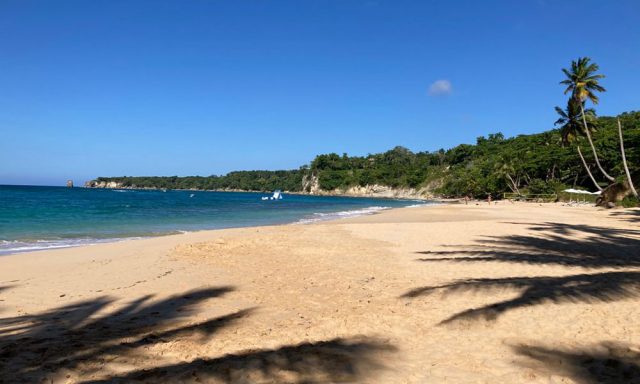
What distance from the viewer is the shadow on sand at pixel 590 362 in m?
3.91

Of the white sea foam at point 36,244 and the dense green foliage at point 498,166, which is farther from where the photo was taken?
the dense green foliage at point 498,166

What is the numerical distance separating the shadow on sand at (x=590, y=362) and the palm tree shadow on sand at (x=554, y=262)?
1219 mm

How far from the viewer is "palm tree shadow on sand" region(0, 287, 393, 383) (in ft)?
12.8

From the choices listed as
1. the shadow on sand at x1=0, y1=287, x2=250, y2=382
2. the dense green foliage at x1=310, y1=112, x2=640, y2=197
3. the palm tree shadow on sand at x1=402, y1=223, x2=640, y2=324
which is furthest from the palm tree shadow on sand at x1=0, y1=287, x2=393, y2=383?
the dense green foliage at x1=310, y1=112, x2=640, y2=197

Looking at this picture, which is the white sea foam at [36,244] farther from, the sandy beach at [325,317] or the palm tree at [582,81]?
the palm tree at [582,81]

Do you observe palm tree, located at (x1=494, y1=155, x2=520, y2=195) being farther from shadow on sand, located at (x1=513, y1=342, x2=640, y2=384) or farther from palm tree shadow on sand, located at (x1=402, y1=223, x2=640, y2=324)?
shadow on sand, located at (x1=513, y1=342, x2=640, y2=384)

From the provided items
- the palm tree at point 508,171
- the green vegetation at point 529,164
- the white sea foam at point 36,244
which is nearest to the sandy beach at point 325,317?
the white sea foam at point 36,244

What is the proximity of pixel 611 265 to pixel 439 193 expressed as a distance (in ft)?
353

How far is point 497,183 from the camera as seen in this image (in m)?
80.0

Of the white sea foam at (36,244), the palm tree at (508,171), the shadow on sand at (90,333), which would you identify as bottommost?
the white sea foam at (36,244)

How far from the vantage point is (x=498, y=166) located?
7781 centimetres

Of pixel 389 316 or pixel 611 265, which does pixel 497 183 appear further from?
pixel 389 316

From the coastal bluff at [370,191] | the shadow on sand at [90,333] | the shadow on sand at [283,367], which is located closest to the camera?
the shadow on sand at [283,367]

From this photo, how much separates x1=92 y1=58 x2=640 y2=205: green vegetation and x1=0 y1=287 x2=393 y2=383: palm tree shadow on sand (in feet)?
65.9
